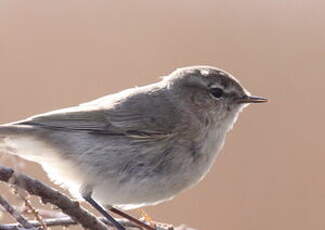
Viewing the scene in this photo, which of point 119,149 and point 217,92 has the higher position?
point 217,92

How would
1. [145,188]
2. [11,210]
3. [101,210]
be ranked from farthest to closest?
[101,210] → [145,188] → [11,210]

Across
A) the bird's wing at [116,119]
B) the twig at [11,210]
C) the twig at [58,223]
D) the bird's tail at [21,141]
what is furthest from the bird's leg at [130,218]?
the twig at [11,210]

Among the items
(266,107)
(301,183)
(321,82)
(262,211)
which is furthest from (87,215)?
(321,82)

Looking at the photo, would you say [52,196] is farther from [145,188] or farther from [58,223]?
[145,188]

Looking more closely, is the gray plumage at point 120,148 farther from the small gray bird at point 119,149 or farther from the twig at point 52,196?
the twig at point 52,196

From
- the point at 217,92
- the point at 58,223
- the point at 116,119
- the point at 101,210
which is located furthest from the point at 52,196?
the point at 217,92

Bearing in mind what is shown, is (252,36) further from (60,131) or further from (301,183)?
(60,131)

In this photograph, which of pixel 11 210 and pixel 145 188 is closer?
pixel 11 210

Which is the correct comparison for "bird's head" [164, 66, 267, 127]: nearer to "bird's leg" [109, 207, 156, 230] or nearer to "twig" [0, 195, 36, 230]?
"bird's leg" [109, 207, 156, 230]
